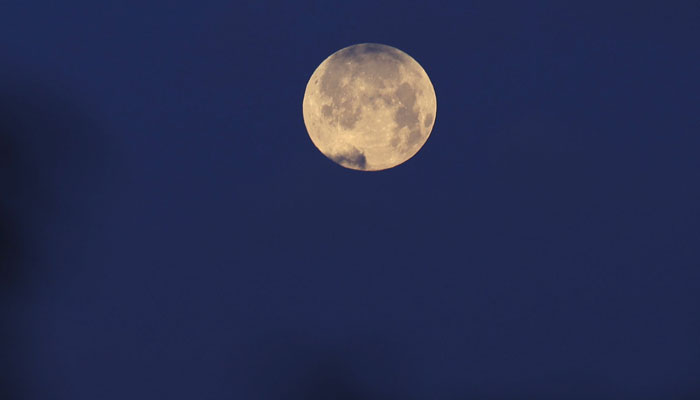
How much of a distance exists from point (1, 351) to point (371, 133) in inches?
462

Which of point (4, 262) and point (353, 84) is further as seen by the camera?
point (4, 262)

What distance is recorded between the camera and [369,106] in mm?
9516

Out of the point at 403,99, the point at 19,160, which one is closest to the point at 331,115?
the point at 403,99

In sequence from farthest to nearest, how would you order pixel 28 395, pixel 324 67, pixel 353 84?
pixel 28 395, pixel 324 67, pixel 353 84

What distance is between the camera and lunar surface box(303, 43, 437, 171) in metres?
9.59

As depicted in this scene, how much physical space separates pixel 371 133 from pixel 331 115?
83cm

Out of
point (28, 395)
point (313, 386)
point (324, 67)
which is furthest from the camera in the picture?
point (313, 386)

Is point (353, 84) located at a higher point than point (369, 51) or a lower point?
lower

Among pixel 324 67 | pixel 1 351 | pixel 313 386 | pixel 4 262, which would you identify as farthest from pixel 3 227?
pixel 324 67

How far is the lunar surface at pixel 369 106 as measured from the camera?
9.59 meters

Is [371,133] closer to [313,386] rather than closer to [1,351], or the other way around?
[313,386]

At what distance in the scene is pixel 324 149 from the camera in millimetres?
10562

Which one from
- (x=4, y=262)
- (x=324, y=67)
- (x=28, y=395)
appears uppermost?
(x=324, y=67)

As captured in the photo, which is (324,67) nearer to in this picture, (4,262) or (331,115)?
(331,115)
